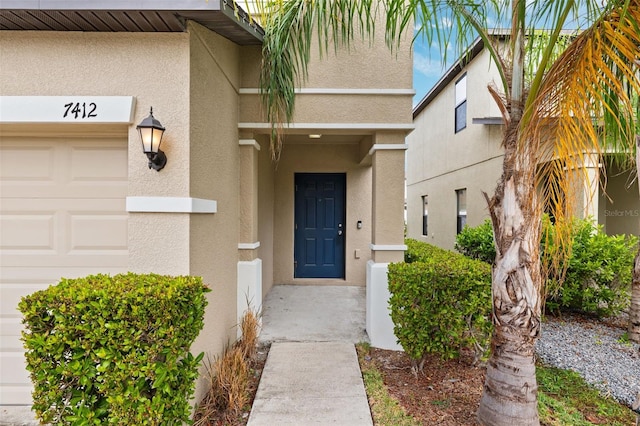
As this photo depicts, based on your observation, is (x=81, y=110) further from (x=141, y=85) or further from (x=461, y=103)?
(x=461, y=103)

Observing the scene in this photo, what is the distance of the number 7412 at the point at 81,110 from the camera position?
2.64 m

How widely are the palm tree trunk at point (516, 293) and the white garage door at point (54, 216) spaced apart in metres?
3.27

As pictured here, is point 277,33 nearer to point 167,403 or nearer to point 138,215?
point 138,215

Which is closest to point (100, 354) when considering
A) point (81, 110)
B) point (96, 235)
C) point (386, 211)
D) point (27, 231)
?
point (96, 235)

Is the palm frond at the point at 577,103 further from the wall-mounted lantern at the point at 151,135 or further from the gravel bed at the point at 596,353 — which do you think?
the wall-mounted lantern at the point at 151,135

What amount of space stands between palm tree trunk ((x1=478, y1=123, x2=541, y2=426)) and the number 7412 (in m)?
3.46

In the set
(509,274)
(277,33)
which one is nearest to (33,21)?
(277,33)

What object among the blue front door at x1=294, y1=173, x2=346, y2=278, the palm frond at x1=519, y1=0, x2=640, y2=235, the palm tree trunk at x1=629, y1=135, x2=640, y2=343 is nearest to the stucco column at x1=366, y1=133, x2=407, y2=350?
the palm frond at x1=519, y1=0, x2=640, y2=235

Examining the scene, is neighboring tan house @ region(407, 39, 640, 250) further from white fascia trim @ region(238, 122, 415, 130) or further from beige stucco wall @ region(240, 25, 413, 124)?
white fascia trim @ region(238, 122, 415, 130)

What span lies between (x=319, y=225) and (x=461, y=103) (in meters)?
5.92

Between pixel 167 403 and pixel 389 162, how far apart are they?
3.37 meters

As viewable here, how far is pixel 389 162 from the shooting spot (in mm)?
3988

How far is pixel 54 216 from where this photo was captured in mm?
2855

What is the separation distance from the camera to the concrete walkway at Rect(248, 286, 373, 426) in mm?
2670
